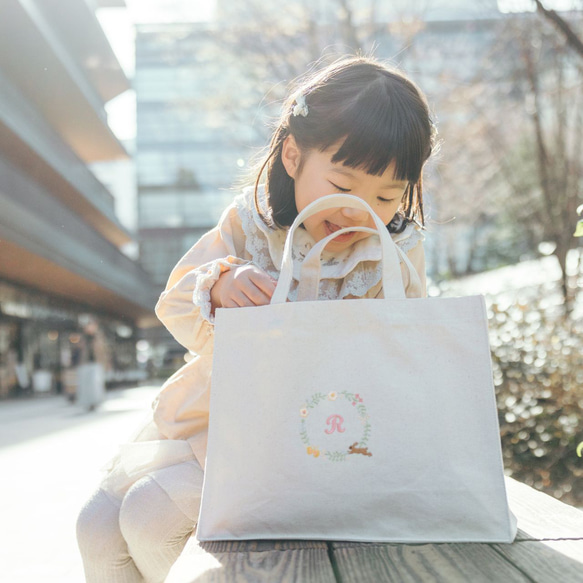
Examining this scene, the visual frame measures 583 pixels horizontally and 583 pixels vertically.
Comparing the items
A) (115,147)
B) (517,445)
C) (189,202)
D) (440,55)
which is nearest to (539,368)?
(517,445)

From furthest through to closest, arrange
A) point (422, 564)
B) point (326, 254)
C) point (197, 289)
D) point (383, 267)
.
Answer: point (326, 254)
point (197, 289)
point (383, 267)
point (422, 564)

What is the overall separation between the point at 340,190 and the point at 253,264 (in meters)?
0.27

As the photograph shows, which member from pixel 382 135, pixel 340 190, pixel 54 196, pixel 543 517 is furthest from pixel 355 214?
pixel 54 196

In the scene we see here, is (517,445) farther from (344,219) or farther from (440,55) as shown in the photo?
(440,55)

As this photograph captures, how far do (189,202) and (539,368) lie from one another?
3850 cm

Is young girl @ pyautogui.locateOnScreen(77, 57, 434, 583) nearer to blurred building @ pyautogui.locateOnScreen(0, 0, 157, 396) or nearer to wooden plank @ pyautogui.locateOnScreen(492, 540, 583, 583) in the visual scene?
wooden plank @ pyautogui.locateOnScreen(492, 540, 583, 583)

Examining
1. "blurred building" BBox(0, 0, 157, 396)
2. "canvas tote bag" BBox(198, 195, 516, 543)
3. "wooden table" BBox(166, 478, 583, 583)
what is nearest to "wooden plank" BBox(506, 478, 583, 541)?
"wooden table" BBox(166, 478, 583, 583)

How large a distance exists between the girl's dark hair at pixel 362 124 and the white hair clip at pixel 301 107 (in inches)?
0.4

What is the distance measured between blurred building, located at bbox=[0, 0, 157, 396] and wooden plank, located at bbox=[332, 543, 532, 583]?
13.6m

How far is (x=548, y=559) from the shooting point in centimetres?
112

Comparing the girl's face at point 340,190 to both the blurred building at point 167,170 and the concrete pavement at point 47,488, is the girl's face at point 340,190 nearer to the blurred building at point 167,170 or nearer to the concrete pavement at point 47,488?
the concrete pavement at point 47,488

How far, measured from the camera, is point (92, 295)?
24969 millimetres

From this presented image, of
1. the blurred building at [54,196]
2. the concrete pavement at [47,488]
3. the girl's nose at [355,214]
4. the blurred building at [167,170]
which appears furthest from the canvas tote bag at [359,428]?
the blurred building at [167,170]

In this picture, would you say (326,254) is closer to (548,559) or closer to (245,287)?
(245,287)
